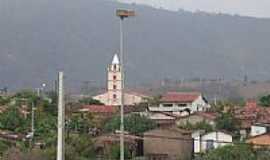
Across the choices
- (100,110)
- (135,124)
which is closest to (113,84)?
(100,110)

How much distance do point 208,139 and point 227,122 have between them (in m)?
6.26

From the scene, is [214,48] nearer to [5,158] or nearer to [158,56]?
[158,56]

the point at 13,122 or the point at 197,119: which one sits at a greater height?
the point at 197,119

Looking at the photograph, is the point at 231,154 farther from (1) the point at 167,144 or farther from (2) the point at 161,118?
(2) the point at 161,118

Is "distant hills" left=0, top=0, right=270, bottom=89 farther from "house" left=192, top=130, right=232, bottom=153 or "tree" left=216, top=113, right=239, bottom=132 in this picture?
"house" left=192, top=130, right=232, bottom=153

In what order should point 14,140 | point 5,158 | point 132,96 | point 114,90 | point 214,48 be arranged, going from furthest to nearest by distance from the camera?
1. point 214,48
2. point 132,96
3. point 114,90
4. point 14,140
5. point 5,158

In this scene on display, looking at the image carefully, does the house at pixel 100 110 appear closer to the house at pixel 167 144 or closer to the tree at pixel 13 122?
the tree at pixel 13 122

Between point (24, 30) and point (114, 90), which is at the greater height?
point (24, 30)

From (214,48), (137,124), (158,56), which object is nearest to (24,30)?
(158,56)

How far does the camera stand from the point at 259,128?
37844 mm

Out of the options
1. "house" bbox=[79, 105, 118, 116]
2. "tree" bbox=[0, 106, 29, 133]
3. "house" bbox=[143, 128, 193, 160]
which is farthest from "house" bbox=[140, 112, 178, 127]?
"tree" bbox=[0, 106, 29, 133]

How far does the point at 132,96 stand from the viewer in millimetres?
79562

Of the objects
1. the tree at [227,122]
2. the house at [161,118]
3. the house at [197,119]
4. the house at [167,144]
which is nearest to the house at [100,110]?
the house at [161,118]

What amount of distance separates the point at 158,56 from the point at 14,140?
14059cm
